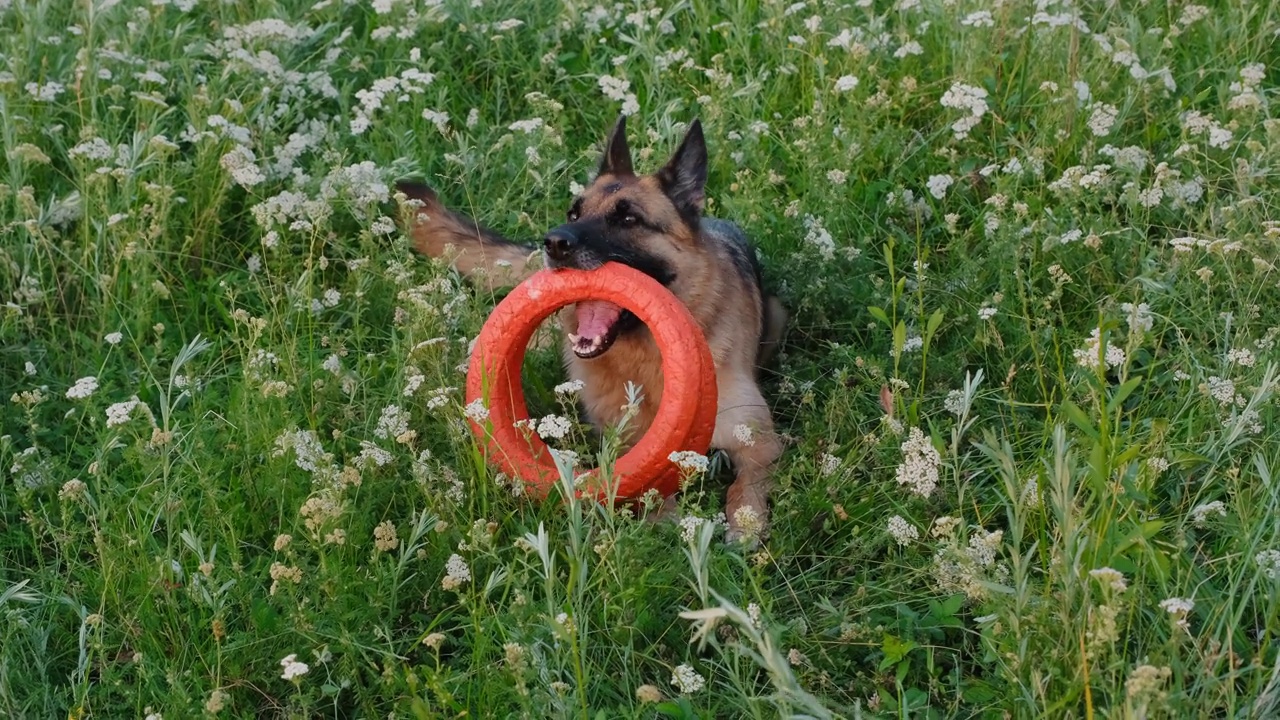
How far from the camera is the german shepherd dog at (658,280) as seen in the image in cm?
482

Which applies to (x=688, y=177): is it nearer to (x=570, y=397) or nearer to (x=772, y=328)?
(x=772, y=328)

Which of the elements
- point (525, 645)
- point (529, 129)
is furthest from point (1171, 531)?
point (529, 129)

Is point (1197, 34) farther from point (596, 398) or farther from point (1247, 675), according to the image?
point (1247, 675)

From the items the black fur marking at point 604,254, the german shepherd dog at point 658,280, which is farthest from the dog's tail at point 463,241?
the black fur marking at point 604,254

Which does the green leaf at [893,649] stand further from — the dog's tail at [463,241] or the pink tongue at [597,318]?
the dog's tail at [463,241]

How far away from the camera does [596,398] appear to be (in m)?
5.20

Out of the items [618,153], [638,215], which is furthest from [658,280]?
[618,153]

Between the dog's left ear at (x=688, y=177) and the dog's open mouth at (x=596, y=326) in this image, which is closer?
the dog's open mouth at (x=596, y=326)

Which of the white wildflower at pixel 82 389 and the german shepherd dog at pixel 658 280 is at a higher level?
the white wildflower at pixel 82 389

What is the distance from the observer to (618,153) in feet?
17.5

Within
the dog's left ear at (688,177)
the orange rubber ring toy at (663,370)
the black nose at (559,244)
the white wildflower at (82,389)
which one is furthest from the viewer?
the dog's left ear at (688,177)

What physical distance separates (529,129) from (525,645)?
10.4 feet

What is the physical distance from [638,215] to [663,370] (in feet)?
3.31

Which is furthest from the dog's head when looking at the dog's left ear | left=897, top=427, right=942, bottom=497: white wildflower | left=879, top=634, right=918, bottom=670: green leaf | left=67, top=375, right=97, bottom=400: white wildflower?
left=879, top=634, right=918, bottom=670: green leaf
